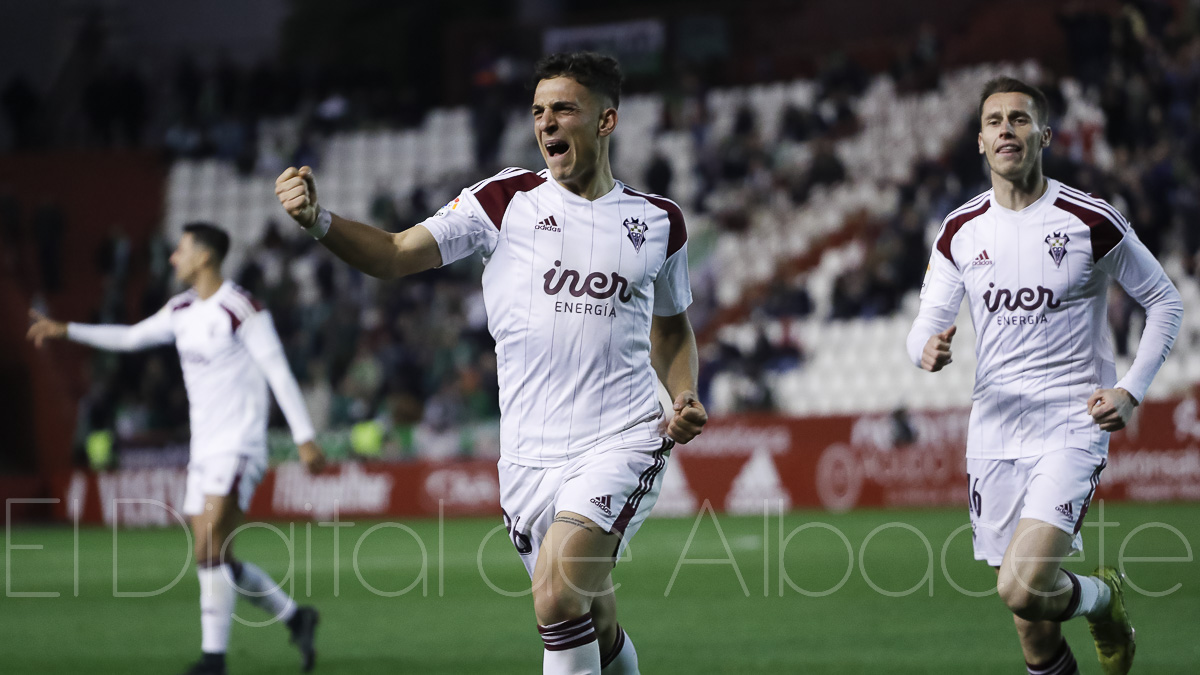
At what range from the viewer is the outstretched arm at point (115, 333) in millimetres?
8594

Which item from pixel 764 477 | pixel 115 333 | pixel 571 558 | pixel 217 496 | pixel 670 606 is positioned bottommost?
pixel 670 606

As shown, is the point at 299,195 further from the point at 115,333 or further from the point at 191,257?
the point at 115,333

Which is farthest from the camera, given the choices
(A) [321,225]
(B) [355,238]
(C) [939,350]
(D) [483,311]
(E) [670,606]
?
(D) [483,311]

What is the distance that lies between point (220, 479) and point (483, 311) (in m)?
15.3

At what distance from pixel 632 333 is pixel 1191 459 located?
1308cm

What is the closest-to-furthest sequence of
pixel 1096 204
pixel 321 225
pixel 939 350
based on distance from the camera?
pixel 321 225
pixel 939 350
pixel 1096 204

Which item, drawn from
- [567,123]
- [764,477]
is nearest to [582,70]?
[567,123]

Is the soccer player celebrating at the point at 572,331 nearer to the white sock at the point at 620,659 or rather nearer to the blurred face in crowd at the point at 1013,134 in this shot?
the white sock at the point at 620,659

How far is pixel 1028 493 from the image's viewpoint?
5.81 m

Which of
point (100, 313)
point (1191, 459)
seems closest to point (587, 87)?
point (1191, 459)

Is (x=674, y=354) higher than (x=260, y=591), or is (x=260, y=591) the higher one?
(x=674, y=354)

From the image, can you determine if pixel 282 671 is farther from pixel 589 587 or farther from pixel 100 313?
pixel 100 313

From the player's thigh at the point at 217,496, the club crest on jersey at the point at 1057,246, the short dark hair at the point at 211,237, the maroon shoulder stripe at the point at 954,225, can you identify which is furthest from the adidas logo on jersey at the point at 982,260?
the short dark hair at the point at 211,237

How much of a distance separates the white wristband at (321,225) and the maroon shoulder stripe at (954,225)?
9.67ft
